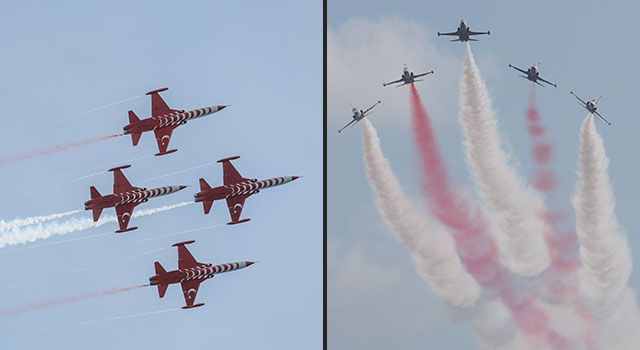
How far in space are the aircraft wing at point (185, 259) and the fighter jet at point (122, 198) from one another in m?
4.54

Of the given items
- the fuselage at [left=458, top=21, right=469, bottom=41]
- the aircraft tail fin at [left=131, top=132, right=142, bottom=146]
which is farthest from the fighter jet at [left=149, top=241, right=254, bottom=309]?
the fuselage at [left=458, top=21, right=469, bottom=41]

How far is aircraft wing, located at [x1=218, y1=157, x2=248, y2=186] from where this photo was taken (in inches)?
3342

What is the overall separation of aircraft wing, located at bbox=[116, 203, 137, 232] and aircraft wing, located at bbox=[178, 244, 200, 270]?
4885mm

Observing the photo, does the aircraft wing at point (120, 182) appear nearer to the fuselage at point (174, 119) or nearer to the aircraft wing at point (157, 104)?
the fuselage at point (174, 119)

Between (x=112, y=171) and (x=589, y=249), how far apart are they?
110 ft

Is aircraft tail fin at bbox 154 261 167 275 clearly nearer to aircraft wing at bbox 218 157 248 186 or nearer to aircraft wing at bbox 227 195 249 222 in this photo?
aircraft wing at bbox 227 195 249 222

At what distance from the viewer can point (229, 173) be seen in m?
85.7

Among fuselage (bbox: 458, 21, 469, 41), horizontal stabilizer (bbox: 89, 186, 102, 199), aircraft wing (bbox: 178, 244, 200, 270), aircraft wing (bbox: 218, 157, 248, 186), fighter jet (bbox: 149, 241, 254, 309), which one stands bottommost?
fighter jet (bbox: 149, 241, 254, 309)

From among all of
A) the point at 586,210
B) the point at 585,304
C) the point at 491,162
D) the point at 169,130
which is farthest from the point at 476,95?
the point at 169,130

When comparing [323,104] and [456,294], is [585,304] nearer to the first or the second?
[456,294]

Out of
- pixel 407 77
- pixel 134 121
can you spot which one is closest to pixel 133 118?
pixel 134 121

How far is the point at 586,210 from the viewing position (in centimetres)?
8100

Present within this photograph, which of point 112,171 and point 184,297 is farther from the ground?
point 112,171

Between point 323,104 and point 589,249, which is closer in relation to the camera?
point 589,249
